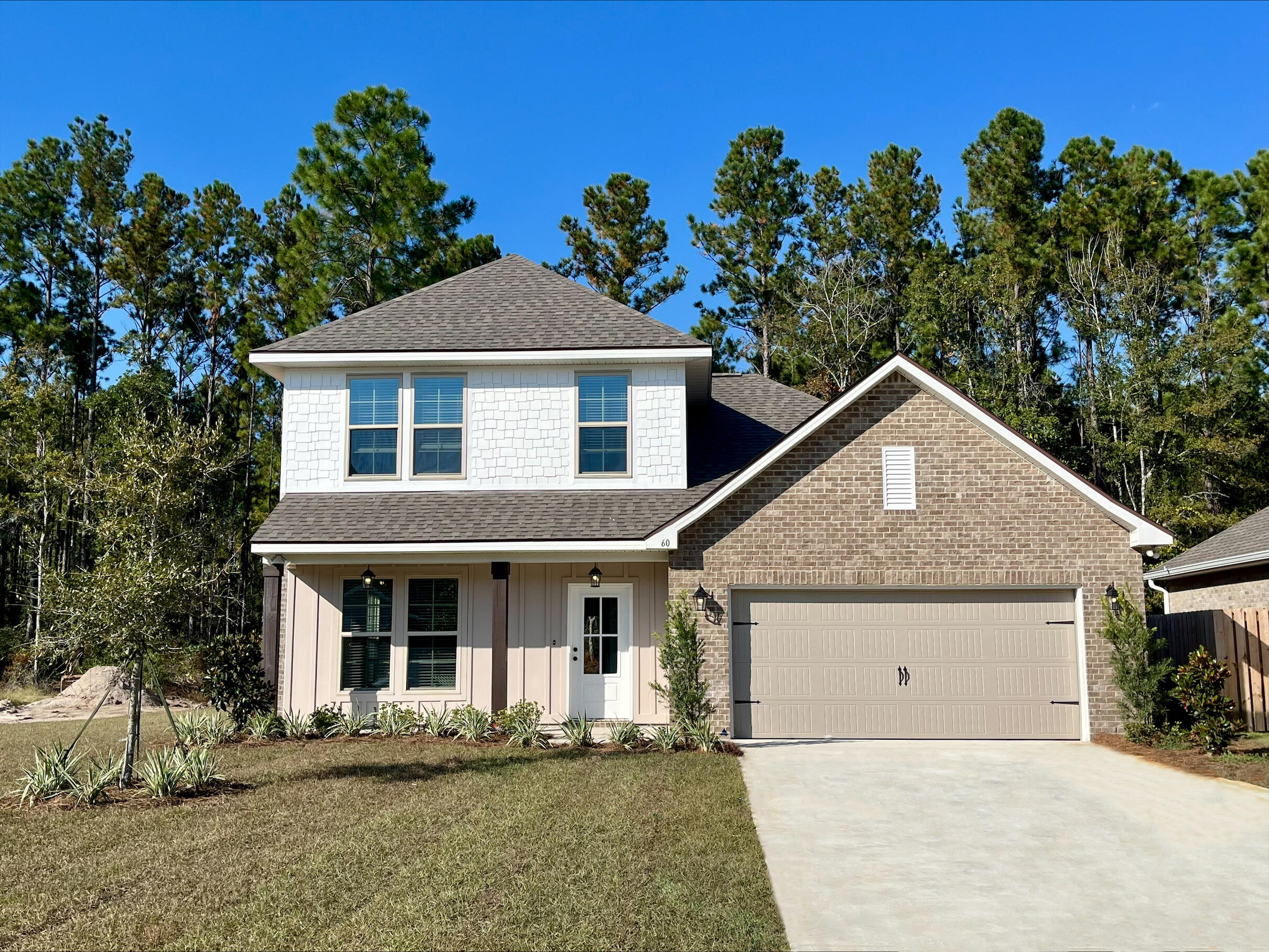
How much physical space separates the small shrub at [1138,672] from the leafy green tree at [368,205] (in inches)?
896

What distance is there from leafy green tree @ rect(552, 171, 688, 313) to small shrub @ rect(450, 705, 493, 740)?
24.1 m

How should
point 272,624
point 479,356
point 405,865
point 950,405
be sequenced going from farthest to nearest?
point 479,356 < point 272,624 < point 950,405 < point 405,865

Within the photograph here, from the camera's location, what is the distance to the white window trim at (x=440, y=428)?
1552 cm

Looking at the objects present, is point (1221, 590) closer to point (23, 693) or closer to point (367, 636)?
point (367, 636)

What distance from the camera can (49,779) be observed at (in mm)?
9266

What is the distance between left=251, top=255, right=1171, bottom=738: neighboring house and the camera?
13.4 metres

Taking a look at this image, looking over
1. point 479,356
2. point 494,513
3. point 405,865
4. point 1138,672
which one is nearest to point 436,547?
point 494,513

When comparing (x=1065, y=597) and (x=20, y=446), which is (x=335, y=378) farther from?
(x=20, y=446)

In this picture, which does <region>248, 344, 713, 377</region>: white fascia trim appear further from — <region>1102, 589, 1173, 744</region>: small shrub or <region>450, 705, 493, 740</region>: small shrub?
<region>1102, 589, 1173, 744</region>: small shrub

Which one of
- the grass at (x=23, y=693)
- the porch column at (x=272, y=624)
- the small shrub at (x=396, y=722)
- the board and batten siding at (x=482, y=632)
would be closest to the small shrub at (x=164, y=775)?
the small shrub at (x=396, y=722)

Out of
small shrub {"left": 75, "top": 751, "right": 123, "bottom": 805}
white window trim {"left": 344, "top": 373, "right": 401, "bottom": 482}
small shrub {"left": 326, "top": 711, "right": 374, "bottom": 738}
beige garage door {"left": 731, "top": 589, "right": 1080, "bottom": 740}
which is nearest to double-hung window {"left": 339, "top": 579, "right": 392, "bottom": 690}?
small shrub {"left": 326, "top": 711, "right": 374, "bottom": 738}

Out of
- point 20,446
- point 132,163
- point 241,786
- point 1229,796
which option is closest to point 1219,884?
point 1229,796

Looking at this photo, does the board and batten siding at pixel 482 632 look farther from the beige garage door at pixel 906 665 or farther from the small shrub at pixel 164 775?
the small shrub at pixel 164 775

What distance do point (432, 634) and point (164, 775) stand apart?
5.58 m
